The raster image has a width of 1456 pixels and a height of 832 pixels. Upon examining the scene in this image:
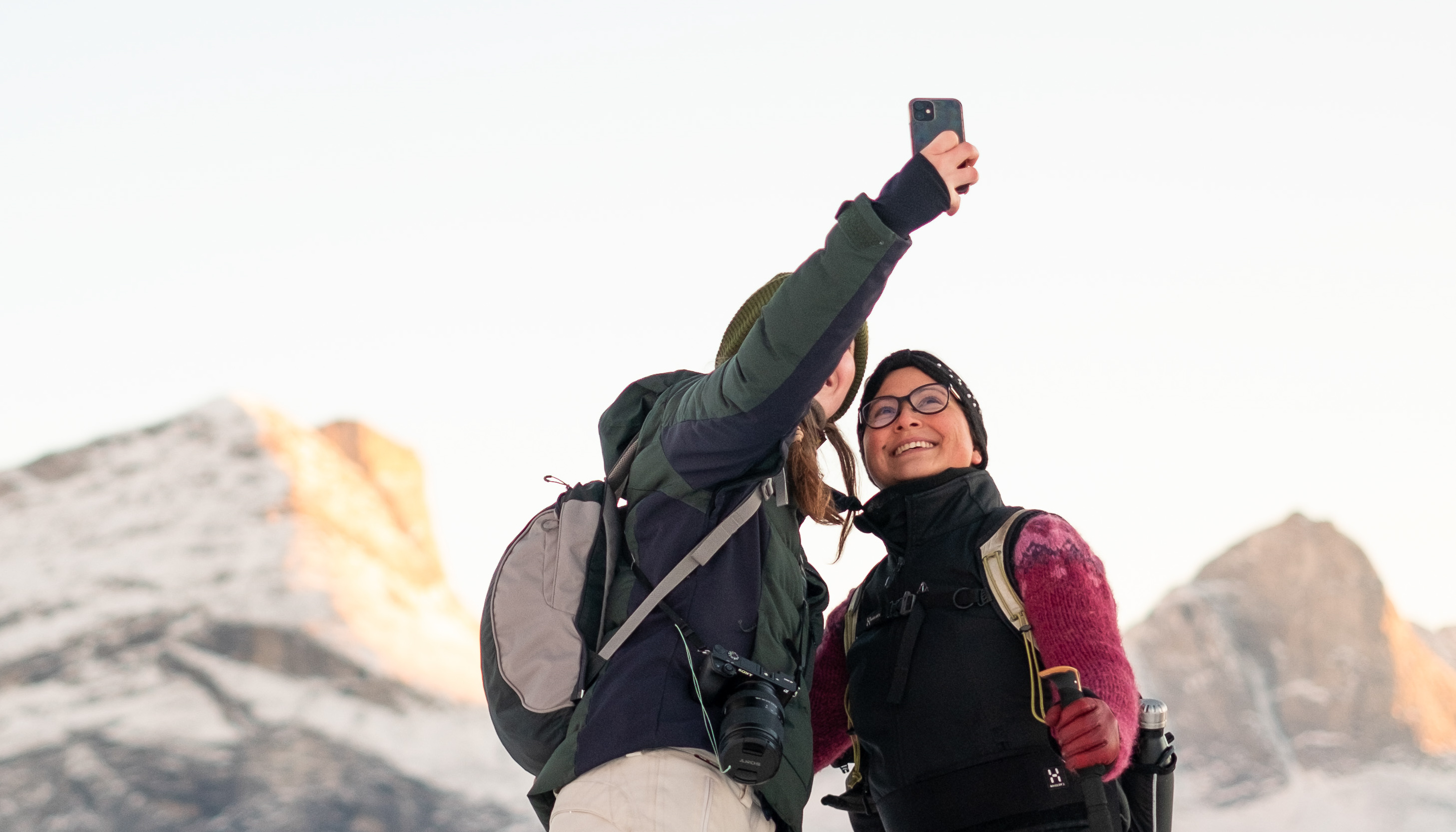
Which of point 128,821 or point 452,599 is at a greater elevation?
point 452,599

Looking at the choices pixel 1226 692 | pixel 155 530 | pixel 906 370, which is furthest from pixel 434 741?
pixel 906 370

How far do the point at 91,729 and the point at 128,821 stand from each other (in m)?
5.07

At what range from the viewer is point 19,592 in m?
53.4

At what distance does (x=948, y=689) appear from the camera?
3.47m

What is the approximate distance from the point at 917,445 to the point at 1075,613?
2.81 ft

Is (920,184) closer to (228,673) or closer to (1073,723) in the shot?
(1073,723)

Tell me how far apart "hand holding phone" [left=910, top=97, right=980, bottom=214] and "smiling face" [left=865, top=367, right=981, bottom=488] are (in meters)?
1.37

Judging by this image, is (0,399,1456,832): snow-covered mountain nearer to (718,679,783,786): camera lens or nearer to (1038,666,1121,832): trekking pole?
(1038,666,1121,832): trekking pole

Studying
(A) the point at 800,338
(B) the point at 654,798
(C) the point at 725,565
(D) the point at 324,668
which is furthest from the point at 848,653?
(D) the point at 324,668

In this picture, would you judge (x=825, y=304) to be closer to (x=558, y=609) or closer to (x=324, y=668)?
(x=558, y=609)

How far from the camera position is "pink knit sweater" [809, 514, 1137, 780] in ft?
10.3

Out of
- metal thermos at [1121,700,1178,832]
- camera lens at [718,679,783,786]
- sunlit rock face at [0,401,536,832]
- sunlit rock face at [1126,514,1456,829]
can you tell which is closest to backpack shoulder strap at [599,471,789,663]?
camera lens at [718,679,783,786]

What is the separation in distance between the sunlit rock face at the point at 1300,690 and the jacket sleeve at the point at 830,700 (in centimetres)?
4749

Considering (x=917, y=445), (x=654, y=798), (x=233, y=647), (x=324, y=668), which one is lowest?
(x=324, y=668)
